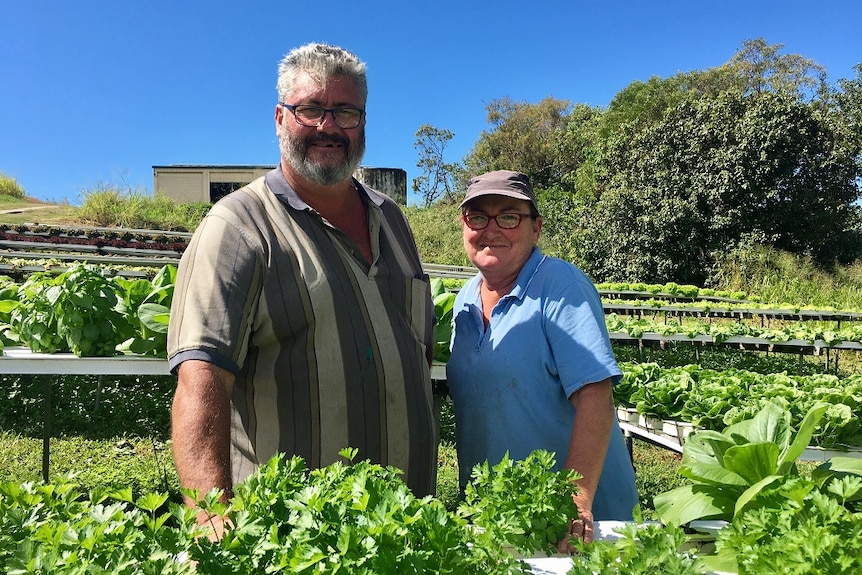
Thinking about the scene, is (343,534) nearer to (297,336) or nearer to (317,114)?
(297,336)

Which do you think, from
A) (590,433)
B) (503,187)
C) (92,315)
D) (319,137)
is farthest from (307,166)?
(92,315)

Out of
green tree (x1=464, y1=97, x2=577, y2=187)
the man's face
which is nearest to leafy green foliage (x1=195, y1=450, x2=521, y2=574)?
the man's face

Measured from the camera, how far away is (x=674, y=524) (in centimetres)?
104

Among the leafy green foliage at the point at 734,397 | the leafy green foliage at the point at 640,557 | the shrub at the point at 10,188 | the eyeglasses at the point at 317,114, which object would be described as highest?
the shrub at the point at 10,188

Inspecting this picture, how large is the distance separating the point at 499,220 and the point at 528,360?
1.60 ft

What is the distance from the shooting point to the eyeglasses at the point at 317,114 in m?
2.02

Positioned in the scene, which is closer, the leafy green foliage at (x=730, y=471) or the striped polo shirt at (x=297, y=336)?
the leafy green foliage at (x=730, y=471)

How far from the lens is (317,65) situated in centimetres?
198

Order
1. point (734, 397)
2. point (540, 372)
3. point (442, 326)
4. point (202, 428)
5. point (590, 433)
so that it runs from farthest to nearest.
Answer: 1. point (734, 397)
2. point (442, 326)
3. point (540, 372)
4. point (590, 433)
5. point (202, 428)

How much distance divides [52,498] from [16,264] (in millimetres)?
9864

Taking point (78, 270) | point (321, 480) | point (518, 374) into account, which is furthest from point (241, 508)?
point (78, 270)

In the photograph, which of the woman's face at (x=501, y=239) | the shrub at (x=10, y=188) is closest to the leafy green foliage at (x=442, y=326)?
the woman's face at (x=501, y=239)

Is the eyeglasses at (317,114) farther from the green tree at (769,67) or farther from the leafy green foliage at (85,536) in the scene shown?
the green tree at (769,67)

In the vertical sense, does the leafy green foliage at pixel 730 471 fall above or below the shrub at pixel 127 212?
below
